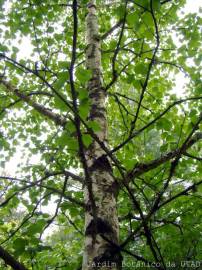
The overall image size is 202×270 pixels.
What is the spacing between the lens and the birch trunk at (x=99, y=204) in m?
1.60

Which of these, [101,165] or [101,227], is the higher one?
[101,165]

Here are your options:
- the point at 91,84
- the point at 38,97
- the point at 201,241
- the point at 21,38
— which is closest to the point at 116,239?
the point at 91,84

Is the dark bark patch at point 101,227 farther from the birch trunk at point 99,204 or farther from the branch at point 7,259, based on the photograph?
the branch at point 7,259

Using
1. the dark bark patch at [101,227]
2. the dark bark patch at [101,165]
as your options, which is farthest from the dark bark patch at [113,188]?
the dark bark patch at [101,227]

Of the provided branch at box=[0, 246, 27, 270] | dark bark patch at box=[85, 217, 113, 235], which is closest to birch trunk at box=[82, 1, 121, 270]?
dark bark patch at box=[85, 217, 113, 235]

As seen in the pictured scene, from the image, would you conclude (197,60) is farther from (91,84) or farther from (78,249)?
(78,249)

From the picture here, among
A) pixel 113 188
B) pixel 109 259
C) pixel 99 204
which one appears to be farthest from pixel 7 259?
pixel 113 188

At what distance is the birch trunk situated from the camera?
5.24 ft

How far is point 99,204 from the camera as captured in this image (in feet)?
6.07

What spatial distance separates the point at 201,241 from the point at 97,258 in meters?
1.88

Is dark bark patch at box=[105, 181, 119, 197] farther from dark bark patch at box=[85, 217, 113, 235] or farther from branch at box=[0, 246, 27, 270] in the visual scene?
branch at box=[0, 246, 27, 270]

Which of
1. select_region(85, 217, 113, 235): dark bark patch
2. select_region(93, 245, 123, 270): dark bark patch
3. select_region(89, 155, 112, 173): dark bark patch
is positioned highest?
select_region(89, 155, 112, 173): dark bark patch

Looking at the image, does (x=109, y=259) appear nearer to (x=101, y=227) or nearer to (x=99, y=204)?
(x=101, y=227)

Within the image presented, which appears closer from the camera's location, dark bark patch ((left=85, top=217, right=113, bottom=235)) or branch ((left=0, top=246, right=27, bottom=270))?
branch ((left=0, top=246, right=27, bottom=270))
